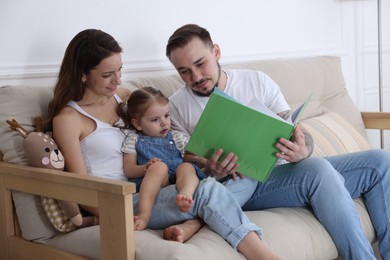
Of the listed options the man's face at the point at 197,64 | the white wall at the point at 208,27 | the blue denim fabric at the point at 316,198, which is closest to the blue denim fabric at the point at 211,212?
the blue denim fabric at the point at 316,198

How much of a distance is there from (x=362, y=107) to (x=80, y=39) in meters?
2.28

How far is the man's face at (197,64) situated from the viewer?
7.49 ft

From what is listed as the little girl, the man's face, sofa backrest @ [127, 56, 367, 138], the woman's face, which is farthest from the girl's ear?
sofa backrest @ [127, 56, 367, 138]

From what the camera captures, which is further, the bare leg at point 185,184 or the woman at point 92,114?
the woman at point 92,114

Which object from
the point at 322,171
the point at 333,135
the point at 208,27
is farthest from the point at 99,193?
the point at 208,27

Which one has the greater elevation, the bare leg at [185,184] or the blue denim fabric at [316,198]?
the bare leg at [185,184]

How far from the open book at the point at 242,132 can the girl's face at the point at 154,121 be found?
22 centimetres

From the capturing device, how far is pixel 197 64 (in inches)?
90.3

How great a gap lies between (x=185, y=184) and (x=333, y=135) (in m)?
1.05

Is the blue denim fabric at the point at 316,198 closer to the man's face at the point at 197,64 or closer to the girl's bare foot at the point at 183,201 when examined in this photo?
the girl's bare foot at the point at 183,201

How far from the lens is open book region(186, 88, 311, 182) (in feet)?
6.37

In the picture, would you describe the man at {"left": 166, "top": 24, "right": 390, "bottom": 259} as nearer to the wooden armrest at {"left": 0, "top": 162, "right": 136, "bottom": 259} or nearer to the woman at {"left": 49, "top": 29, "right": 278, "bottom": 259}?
the woman at {"left": 49, "top": 29, "right": 278, "bottom": 259}

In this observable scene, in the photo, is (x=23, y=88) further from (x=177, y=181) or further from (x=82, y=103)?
(x=177, y=181)

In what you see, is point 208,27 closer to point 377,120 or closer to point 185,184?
point 377,120
